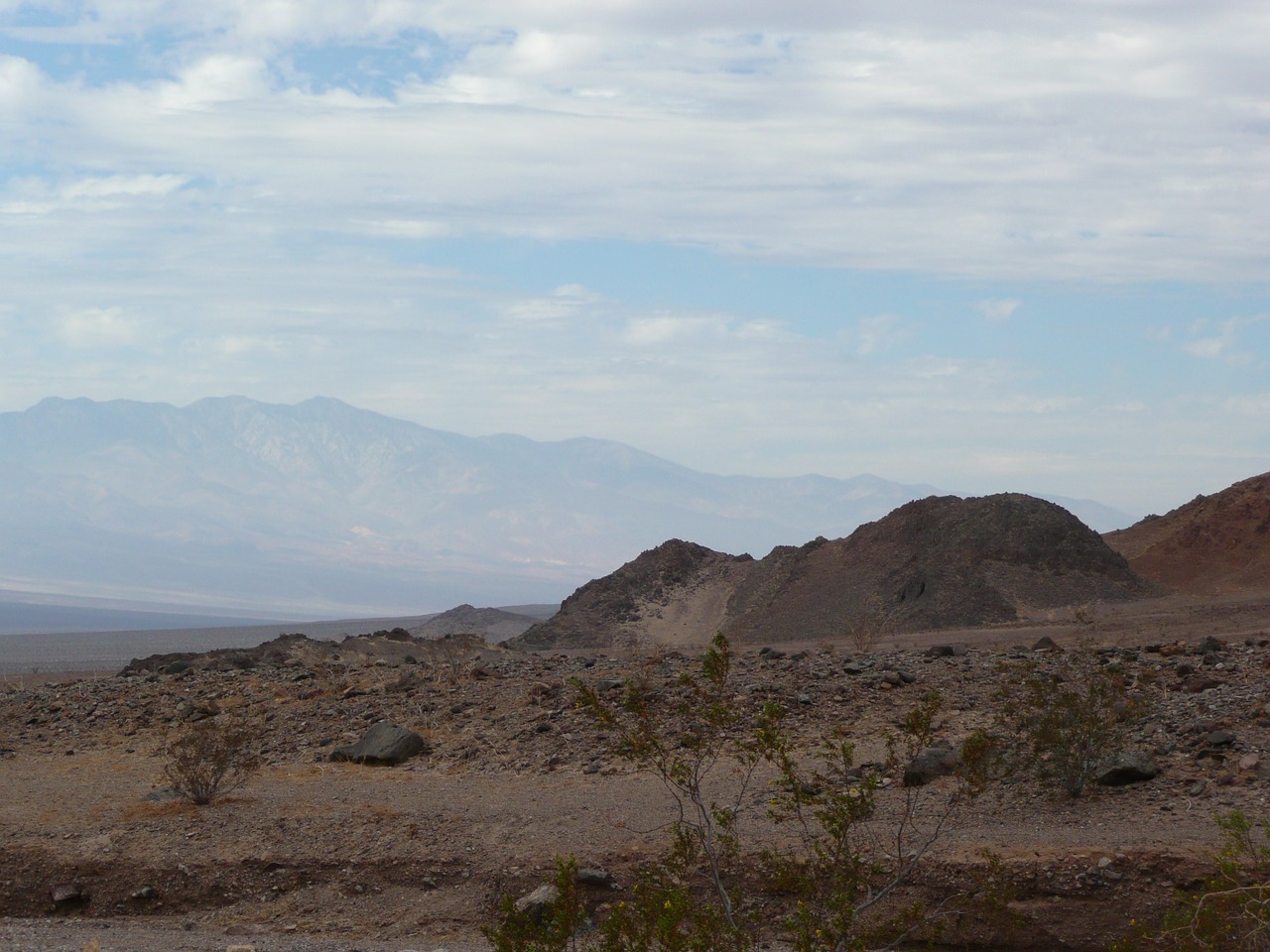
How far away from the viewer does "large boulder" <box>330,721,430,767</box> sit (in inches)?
599

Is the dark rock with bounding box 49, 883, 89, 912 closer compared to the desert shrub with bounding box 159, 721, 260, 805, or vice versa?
the dark rock with bounding box 49, 883, 89, 912

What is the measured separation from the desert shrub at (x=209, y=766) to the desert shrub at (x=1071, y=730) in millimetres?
7690

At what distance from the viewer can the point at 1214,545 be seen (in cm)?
4288

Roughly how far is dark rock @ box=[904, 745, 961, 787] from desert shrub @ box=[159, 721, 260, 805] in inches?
266

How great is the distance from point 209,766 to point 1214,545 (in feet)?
122

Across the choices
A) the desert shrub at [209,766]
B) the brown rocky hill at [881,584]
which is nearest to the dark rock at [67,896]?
the desert shrub at [209,766]

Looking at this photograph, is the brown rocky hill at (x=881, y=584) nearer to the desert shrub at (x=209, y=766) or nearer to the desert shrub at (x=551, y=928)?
the desert shrub at (x=209, y=766)

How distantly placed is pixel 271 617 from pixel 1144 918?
180086 mm

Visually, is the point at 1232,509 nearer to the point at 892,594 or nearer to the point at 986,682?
the point at 892,594

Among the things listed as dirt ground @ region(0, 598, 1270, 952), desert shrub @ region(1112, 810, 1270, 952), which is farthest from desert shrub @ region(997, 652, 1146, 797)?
desert shrub @ region(1112, 810, 1270, 952)

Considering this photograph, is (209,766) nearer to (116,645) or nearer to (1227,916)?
(1227,916)

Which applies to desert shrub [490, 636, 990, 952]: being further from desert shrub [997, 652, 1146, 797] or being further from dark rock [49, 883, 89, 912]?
dark rock [49, 883, 89, 912]

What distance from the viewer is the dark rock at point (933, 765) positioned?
12.2 metres

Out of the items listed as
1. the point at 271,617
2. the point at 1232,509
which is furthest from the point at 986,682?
the point at 271,617
